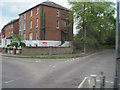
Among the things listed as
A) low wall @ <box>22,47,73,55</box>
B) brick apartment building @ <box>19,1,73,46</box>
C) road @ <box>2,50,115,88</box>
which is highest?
brick apartment building @ <box>19,1,73,46</box>

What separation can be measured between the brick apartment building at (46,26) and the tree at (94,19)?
477 centimetres

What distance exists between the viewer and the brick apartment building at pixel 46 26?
2538 cm

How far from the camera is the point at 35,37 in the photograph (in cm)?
2659

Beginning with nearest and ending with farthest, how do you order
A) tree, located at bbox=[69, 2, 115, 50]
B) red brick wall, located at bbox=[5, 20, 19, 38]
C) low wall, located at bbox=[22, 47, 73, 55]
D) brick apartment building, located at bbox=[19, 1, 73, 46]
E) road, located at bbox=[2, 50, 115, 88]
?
road, located at bbox=[2, 50, 115, 88] < low wall, located at bbox=[22, 47, 73, 55] < tree, located at bbox=[69, 2, 115, 50] < brick apartment building, located at bbox=[19, 1, 73, 46] < red brick wall, located at bbox=[5, 20, 19, 38]

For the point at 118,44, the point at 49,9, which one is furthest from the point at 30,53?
the point at 118,44

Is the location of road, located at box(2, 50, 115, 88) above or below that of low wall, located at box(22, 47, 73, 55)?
below

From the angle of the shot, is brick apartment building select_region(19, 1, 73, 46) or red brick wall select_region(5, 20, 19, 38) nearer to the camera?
brick apartment building select_region(19, 1, 73, 46)

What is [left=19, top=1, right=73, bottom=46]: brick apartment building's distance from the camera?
25.4 m

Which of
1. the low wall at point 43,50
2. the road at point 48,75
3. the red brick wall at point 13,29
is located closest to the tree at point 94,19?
the low wall at point 43,50

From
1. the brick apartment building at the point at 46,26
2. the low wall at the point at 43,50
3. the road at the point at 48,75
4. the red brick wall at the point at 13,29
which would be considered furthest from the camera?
the red brick wall at the point at 13,29

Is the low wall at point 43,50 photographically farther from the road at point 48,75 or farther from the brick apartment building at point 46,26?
the road at point 48,75

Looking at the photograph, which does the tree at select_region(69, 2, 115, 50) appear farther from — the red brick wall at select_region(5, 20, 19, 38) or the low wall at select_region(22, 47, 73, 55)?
the red brick wall at select_region(5, 20, 19, 38)

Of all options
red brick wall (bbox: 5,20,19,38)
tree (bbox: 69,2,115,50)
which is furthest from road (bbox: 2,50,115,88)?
red brick wall (bbox: 5,20,19,38)

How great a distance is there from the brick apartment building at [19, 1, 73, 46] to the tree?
477 centimetres
